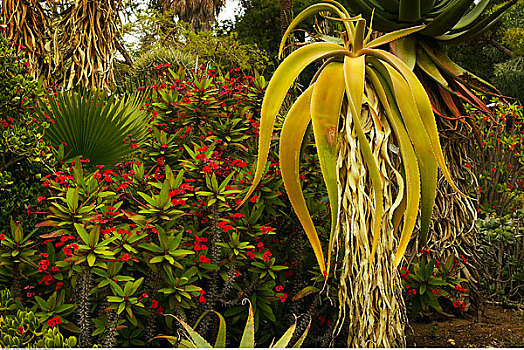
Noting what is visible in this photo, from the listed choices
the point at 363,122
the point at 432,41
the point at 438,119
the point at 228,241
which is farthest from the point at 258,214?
the point at 432,41

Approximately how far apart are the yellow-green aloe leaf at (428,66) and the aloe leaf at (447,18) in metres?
0.14

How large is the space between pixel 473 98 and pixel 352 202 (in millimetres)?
1688

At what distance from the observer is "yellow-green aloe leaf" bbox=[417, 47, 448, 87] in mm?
3097

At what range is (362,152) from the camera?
1647 mm

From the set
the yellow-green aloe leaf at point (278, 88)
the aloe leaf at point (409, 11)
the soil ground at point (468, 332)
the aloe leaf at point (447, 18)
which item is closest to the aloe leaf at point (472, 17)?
the aloe leaf at point (447, 18)

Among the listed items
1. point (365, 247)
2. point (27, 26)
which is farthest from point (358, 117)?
point (27, 26)

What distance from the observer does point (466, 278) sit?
11.2 feet

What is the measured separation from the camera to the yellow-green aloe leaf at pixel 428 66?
310 cm

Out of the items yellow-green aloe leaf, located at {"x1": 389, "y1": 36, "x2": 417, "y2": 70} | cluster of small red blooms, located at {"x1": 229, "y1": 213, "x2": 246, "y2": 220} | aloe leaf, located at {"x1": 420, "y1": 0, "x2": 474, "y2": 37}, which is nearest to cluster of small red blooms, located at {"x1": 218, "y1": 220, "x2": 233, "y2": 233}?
cluster of small red blooms, located at {"x1": 229, "y1": 213, "x2": 246, "y2": 220}

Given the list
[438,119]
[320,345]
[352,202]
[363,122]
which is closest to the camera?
[352,202]

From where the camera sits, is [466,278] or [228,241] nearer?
[228,241]

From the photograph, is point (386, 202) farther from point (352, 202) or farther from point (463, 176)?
point (463, 176)

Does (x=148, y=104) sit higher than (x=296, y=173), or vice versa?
(x=148, y=104)

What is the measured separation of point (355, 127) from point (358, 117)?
4 centimetres
